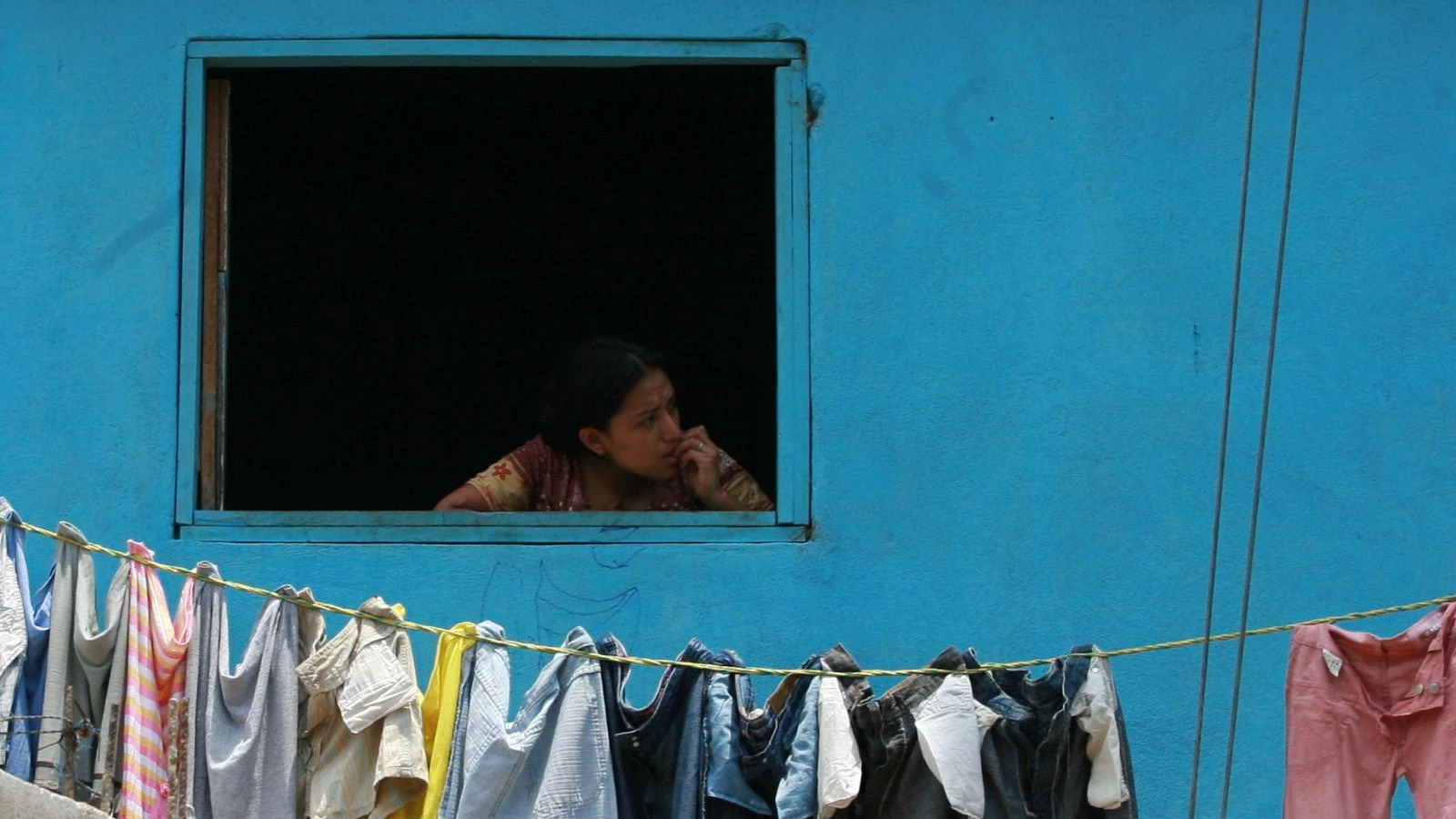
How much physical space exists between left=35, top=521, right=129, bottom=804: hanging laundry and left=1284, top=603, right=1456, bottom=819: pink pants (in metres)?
2.25

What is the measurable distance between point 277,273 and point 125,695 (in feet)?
12.4

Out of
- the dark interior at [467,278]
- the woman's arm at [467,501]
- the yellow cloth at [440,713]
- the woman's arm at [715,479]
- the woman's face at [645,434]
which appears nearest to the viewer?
the yellow cloth at [440,713]

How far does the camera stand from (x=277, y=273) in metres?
8.02

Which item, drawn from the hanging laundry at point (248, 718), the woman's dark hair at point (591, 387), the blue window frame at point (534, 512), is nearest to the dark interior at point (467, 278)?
the woman's dark hair at point (591, 387)

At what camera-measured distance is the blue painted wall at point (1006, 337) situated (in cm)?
507

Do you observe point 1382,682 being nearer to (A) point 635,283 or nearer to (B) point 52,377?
(B) point 52,377

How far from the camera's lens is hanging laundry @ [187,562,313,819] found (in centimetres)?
436

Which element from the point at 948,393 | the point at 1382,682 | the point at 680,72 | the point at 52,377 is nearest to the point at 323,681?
the point at 52,377

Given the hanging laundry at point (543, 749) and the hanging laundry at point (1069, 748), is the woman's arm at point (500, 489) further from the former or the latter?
the hanging laundry at point (1069, 748)

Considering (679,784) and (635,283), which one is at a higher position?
Result: (635,283)

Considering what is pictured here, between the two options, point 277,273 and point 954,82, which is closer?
point 954,82

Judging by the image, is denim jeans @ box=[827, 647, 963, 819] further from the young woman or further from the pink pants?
the young woman

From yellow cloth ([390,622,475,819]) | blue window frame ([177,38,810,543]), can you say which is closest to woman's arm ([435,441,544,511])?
blue window frame ([177,38,810,543])

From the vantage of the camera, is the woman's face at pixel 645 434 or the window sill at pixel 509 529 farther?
the woman's face at pixel 645 434
